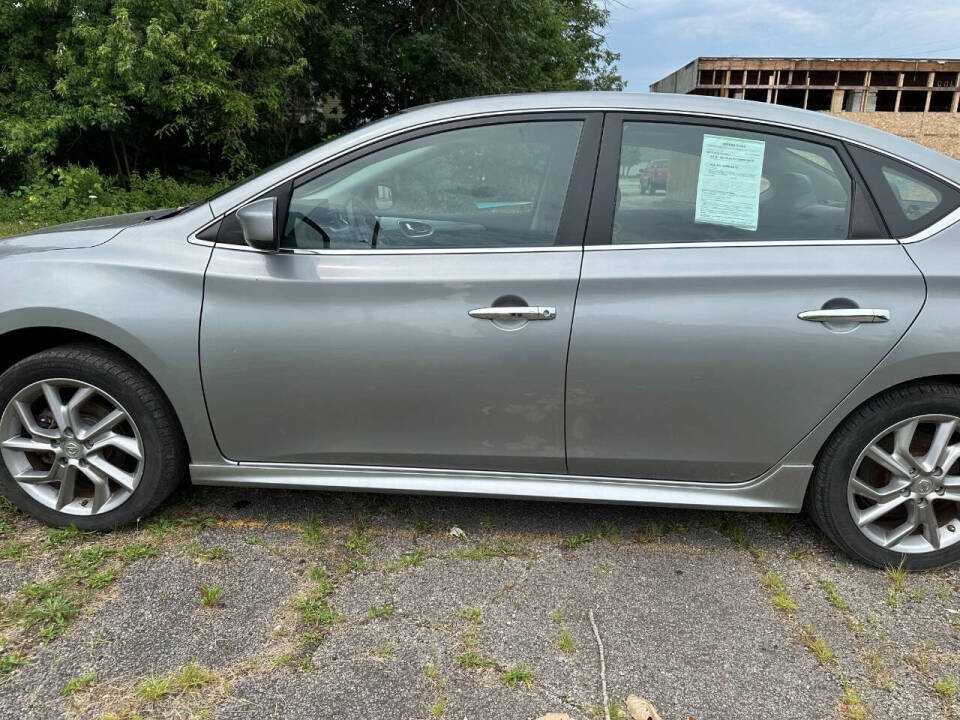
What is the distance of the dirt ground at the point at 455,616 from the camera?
1.95 meters

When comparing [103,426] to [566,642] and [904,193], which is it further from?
[904,193]

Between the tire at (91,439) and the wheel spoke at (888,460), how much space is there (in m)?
2.55

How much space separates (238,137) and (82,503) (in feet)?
32.5

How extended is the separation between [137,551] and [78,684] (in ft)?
2.21

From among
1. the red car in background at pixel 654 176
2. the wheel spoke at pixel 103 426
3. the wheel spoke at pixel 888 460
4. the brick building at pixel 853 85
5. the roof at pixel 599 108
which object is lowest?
the brick building at pixel 853 85

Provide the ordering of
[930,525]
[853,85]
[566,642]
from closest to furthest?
[566,642]
[930,525]
[853,85]

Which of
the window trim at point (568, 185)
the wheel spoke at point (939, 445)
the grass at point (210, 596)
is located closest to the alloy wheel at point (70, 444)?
the grass at point (210, 596)

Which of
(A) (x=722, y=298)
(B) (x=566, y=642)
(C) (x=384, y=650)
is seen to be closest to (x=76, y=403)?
(C) (x=384, y=650)

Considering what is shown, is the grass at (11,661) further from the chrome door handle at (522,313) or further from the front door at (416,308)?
the chrome door handle at (522,313)

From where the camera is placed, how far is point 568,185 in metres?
2.42

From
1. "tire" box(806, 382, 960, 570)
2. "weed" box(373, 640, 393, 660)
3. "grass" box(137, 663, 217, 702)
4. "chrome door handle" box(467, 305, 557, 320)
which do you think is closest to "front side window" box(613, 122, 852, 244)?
"chrome door handle" box(467, 305, 557, 320)

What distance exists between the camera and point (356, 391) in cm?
243

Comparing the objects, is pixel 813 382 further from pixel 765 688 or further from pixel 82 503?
pixel 82 503

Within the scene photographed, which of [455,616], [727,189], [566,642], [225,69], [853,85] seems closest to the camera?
[566,642]
